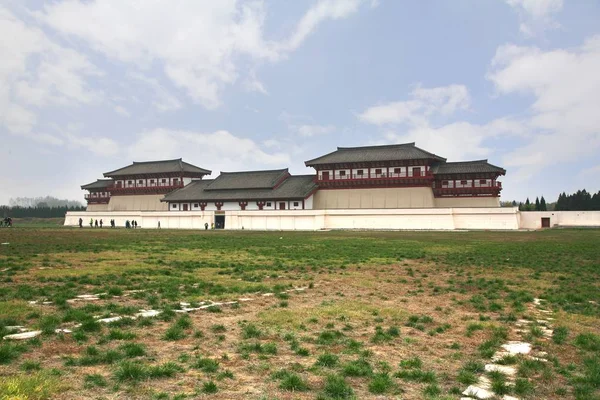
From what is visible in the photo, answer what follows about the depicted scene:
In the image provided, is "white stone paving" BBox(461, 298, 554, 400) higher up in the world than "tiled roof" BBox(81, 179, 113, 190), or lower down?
lower down

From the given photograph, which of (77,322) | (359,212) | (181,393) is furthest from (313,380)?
(359,212)

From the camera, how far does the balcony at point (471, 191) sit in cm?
6900

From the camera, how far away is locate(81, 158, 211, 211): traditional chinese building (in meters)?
92.2

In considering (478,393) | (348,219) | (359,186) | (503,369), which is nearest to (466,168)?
(359,186)

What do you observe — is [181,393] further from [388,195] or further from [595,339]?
[388,195]

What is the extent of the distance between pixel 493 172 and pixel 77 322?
67.4 m

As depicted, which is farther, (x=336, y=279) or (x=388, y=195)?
(x=388, y=195)

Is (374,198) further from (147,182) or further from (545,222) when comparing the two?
(147,182)

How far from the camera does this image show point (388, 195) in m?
73.5

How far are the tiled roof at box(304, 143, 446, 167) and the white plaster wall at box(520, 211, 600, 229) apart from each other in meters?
15.8

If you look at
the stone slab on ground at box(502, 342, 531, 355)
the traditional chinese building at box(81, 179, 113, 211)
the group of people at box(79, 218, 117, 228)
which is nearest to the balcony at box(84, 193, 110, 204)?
the traditional chinese building at box(81, 179, 113, 211)

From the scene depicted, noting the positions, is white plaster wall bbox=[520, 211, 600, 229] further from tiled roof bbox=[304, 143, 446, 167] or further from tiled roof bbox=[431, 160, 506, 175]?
tiled roof bbox=[304, 143, 446, 167]

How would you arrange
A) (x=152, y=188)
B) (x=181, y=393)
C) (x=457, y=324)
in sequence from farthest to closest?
(x=152, y=188) → (x=457, y=324) → (x=181, y=393)

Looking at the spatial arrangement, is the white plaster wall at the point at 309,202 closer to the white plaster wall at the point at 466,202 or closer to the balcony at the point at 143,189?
the white plaster wall at the point at 466,202
